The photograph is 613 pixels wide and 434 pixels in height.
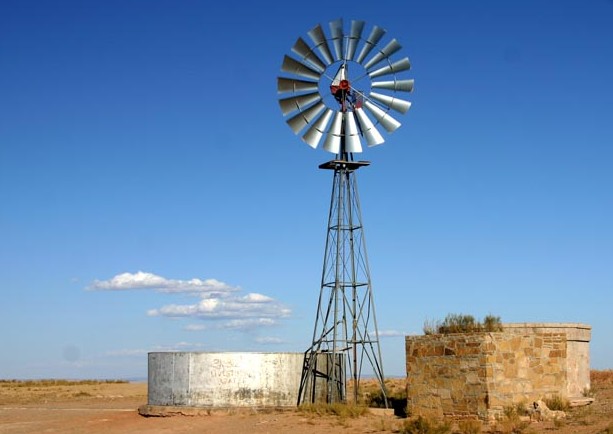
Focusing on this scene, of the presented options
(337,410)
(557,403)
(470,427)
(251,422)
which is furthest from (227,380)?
(557,403)

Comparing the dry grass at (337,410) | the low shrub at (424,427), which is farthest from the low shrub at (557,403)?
the dry grass at (337,410)

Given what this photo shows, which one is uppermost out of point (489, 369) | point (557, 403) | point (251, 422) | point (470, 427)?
point (489, 369)

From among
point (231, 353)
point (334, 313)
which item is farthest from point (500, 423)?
point (231, 353)

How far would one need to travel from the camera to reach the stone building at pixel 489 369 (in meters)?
22.2

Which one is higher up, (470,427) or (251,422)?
(470,427)

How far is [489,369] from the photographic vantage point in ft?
72.5

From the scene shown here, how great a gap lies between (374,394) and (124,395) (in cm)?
2007

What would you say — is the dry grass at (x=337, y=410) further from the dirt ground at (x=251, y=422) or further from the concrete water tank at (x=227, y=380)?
the concrete water tank at (x=227, y=380)

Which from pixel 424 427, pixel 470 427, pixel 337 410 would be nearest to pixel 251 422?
pixel 337 410

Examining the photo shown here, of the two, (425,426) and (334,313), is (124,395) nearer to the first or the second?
(334,313)

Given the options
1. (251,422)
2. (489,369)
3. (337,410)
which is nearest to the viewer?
(489,369)

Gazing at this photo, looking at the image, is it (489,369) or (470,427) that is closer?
(470,427)

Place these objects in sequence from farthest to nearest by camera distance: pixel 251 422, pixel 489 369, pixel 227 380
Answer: pixel 227 380, pixel 251 422, pixel 489 369

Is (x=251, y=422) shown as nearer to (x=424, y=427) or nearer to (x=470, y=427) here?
(x=424, y=427)
